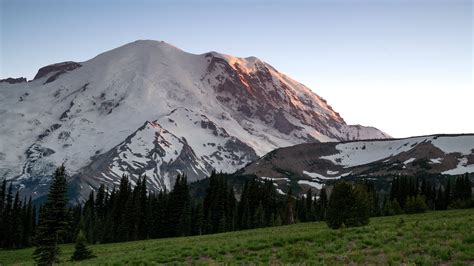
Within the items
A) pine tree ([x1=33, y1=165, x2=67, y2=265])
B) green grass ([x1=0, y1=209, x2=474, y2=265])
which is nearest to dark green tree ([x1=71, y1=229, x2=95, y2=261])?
→ pine tree ([x1=33, y1=165, x2=67, y2=265])

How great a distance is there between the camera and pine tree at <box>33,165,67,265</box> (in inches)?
1606

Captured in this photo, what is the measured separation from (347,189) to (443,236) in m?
36.6

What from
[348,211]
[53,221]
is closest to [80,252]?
[53,221]

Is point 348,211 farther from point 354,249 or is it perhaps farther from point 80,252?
point 354,249

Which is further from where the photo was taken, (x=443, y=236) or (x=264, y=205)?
(x=264, y=205)

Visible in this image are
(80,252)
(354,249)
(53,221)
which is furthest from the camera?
(80,252)

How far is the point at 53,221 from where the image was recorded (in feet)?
136

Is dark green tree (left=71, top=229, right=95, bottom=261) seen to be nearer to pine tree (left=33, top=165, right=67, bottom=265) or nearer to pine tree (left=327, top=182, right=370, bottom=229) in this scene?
pine tree (left=33, top=165, right=67, bottom=265)

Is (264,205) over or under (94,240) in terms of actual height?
over

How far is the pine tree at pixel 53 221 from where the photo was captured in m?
40.8

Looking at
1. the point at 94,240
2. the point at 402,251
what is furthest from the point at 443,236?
the point at 94,240

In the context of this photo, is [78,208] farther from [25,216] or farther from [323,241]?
[323,241]

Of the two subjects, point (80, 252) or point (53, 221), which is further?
point (80, 252)

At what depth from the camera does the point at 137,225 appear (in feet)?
352
